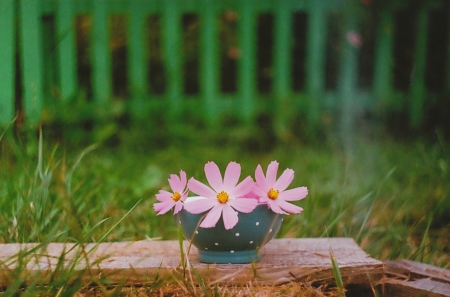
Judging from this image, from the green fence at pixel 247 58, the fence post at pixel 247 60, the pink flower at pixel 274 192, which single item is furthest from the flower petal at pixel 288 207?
the fence post at pixel 247 60

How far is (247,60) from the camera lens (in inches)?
174

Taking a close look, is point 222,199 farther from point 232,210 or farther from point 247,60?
point 247,60

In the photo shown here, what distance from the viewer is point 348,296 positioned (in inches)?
49.6

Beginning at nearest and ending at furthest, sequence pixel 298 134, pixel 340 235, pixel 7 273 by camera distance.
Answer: pixel 7 273 < pixel 340 235 < pixel 298 134

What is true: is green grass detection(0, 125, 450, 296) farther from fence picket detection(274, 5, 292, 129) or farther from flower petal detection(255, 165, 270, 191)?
fence picket detection(274, 5, 292, 129)

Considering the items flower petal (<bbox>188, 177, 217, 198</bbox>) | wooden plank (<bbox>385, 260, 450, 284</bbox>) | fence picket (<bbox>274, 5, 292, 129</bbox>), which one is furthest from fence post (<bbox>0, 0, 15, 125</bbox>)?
fence picket (<bbox>274, 5, 292, 129</bbox>)

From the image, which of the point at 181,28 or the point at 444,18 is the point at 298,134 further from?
the point at 444,18

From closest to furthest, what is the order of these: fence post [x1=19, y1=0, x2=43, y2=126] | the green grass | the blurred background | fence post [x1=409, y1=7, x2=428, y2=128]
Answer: the green grass → fence post [x1=19, y1=0, x2=43, y2=126] → the blurred background → fence post [x1=409, y1=7, x2=428, y2=128]

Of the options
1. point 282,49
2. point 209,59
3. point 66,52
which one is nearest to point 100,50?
point 66,52

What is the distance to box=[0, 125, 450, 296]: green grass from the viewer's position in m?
1.48

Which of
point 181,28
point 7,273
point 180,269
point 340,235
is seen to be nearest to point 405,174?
point 340,235

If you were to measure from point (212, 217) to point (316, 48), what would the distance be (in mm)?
→ 3523

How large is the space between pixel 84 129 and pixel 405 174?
2370 mm

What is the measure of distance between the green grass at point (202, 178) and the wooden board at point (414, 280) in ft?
0.53
